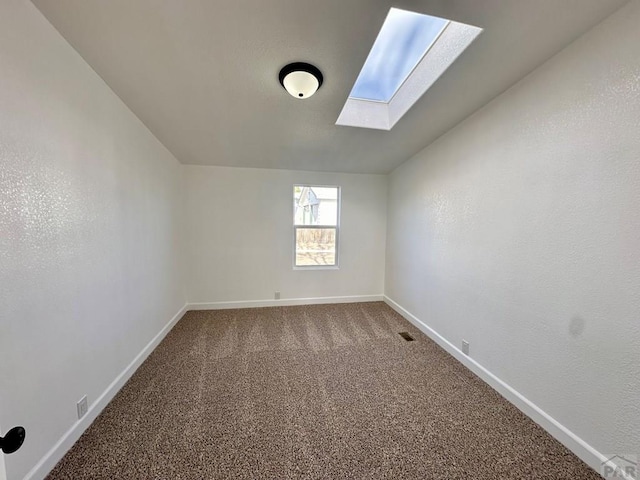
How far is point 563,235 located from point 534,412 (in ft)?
3.99

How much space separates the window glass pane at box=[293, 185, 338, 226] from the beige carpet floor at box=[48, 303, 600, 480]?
2.00m

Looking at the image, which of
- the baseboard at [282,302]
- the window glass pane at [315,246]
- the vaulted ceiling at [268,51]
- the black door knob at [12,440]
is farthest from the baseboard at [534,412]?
→ the black door knob at [12,440]

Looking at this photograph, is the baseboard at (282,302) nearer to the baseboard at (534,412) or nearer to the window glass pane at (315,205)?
the window glass pane at (315,205)

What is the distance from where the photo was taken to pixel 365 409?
1.81 metres

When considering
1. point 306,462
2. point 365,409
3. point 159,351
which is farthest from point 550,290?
point 159,351

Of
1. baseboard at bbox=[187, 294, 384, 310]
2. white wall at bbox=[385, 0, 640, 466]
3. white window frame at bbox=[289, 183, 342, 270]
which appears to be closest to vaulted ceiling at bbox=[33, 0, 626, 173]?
white wall at bbox=[385, 0, 640, 466]

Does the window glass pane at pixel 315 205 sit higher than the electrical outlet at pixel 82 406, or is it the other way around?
the window glass pane at pixel 315 205

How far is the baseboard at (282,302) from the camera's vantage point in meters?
3.79

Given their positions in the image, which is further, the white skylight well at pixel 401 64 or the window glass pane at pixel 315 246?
the window glass pane at pixel 315 246

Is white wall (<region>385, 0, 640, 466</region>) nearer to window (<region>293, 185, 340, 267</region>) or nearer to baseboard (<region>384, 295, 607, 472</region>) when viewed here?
baseboard (<region>384, 295, 607, 472</region>)

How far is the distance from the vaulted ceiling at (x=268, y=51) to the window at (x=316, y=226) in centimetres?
153

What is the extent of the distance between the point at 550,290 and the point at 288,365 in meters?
2.13

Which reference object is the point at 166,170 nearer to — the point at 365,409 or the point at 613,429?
the point at 365,409

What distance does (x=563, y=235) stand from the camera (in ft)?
5.05
